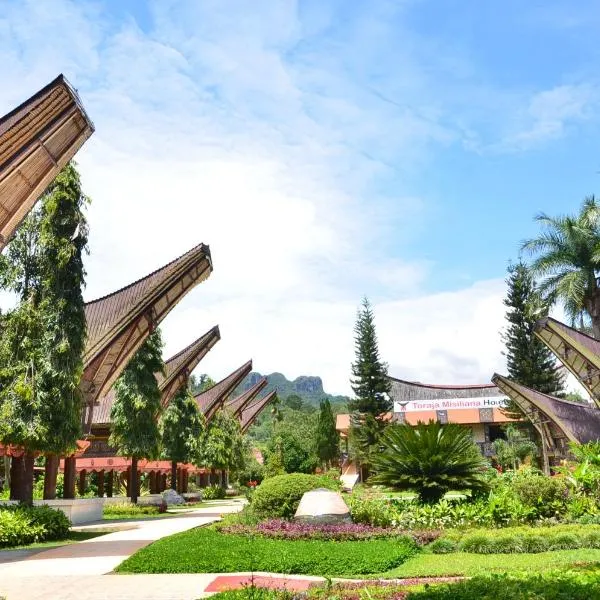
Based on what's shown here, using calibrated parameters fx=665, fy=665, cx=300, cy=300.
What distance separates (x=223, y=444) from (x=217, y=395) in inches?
177

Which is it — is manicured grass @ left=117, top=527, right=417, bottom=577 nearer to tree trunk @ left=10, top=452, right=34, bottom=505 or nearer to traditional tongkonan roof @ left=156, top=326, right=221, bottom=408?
tree trunk @ left=10, top=452, right=34, bottom=505

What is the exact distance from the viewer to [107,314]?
24.4 m

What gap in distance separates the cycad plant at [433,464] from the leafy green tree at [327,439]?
131 ft

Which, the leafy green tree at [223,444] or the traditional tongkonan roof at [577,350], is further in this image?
the leafy green tree at [223,444]

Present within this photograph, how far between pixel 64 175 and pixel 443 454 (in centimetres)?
1355

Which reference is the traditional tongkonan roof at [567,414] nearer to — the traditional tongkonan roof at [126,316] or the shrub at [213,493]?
the traditional tongkonan roof at [126,316]

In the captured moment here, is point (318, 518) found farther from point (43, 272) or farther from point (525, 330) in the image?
point (525, 330)

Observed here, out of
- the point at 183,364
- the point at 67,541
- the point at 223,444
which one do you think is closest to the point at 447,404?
the point at 223,444

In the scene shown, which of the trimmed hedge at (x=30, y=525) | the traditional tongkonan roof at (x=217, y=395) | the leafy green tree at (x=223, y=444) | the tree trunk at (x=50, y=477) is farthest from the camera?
the traditional tongkonan roof at (x=217, y=395)

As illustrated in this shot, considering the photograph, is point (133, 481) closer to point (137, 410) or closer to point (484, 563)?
point (137, 410)

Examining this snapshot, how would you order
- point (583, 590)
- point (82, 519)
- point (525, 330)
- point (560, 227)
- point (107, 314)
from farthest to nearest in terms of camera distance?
1. point (525, 330)
2. point (560, 227)
3. point (107, 314)
4. point (82, 519)
5. point (583, 590)

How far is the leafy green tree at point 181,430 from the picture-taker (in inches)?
1425

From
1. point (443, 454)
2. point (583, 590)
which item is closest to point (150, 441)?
point (443, 454)

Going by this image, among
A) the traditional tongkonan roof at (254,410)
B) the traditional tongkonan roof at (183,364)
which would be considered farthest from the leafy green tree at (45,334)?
the traditional tongkonan roof at (254,410)
